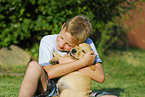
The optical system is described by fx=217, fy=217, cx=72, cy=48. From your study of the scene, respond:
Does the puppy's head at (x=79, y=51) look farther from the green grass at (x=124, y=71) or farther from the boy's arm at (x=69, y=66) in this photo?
the green grass at (x=124, y=71)

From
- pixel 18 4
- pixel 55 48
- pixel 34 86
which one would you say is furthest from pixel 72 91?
pixel 18 4

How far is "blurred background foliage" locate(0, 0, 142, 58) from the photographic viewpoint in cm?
600

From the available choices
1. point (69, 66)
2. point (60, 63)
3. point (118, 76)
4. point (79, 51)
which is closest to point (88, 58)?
point (79, 51)

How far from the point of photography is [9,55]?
21.1 ft

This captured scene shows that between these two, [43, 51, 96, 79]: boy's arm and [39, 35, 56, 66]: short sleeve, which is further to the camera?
[39, 35, 56, 66]: short sleeve

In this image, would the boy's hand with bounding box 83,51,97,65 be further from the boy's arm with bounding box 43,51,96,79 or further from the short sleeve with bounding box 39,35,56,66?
the short sleeve with bounding box 39,35,56,66

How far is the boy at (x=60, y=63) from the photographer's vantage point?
2.33 meters

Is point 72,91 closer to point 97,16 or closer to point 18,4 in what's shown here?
point 18,4

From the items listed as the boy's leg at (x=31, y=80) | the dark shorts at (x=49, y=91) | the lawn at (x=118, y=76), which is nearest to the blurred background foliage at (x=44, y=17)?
the lawn at (x=118, y=76)

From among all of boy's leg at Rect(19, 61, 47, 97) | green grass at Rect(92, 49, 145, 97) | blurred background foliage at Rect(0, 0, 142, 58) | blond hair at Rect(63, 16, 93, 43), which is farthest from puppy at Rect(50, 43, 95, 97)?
blurred background foliage at Rect(0, 0, 142, 58)

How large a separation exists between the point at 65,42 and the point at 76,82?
57 centimetres

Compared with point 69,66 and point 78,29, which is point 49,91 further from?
point 78,29

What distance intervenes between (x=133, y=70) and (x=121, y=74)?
658 mm

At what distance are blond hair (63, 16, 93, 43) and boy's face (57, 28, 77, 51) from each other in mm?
48
